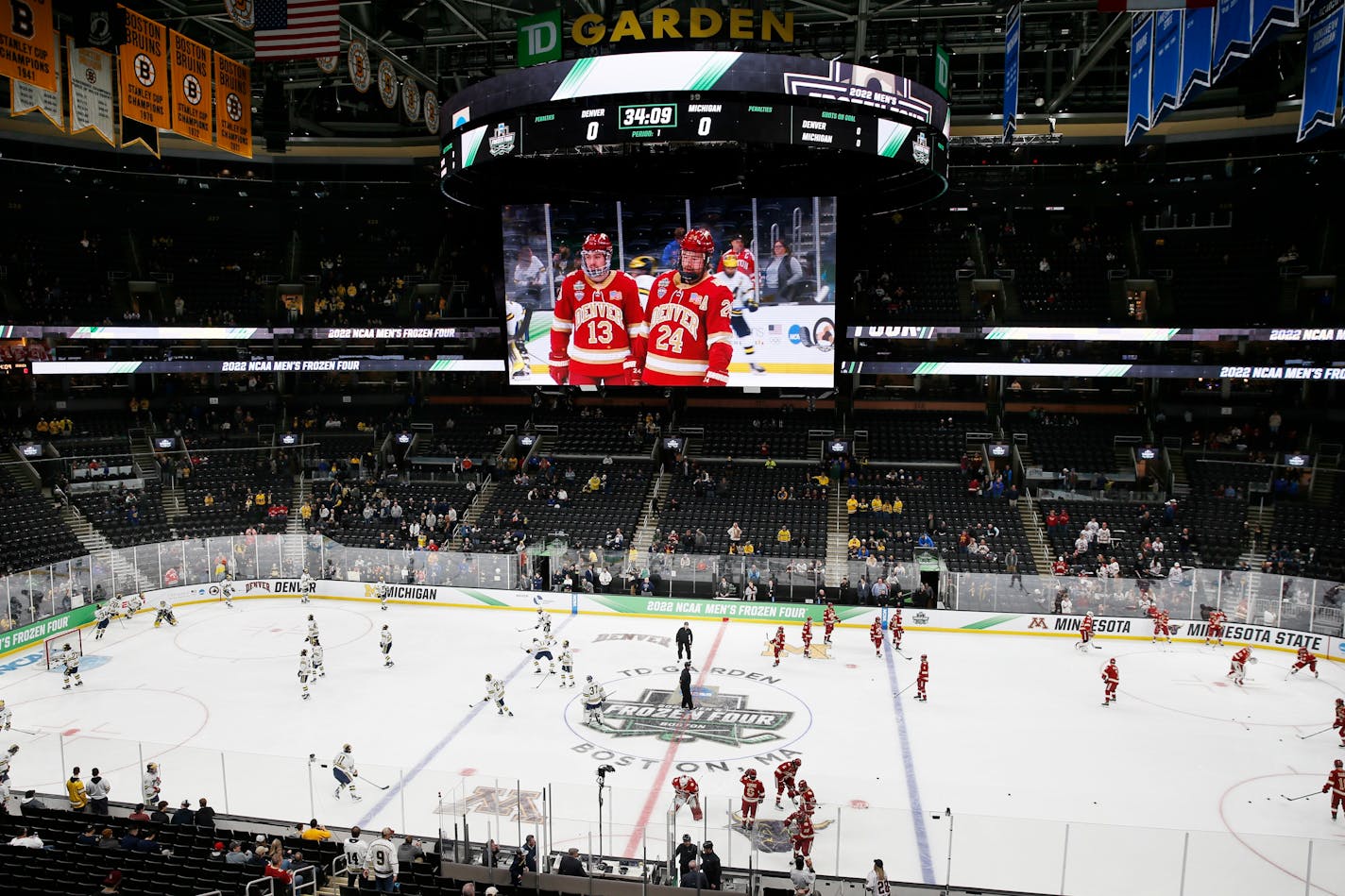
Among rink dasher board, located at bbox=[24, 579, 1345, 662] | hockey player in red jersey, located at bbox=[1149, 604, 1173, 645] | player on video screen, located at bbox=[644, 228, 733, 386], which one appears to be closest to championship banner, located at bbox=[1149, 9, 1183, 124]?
hockey player in red jersey, located at bbox=[1149, 604, 1173, 645]

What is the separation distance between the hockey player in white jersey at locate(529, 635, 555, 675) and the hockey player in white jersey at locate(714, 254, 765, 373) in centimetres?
1199

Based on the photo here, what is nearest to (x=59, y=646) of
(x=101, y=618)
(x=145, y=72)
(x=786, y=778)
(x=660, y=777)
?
(x=101, y=618)

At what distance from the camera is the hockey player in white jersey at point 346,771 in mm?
15984

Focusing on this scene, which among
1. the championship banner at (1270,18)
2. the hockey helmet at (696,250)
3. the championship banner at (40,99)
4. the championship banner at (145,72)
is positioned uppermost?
the championship banner at (145,72)

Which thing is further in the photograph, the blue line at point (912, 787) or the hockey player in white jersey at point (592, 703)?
the hockey player in white jersey at point (592, 703)

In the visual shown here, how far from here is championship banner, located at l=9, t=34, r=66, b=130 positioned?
1870 centimetres

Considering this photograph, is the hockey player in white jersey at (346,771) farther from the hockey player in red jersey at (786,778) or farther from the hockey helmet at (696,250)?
the hockey helmet at (696,250)

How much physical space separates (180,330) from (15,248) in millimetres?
7856

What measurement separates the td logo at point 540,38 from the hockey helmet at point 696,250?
25.6ft

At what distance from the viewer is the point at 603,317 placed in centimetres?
3180

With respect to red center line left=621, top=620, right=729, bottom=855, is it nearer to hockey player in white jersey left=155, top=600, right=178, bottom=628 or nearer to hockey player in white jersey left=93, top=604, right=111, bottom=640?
hockey player in white jersey left=155, top=600, right=178, bottom=628

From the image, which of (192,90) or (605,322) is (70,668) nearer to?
(192,90)

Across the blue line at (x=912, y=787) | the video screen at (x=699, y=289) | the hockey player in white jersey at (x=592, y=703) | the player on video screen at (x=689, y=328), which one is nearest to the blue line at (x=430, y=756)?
the hockey player in white jersey at (x=592, y=703)

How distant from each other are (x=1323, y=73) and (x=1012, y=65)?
6.96 m
